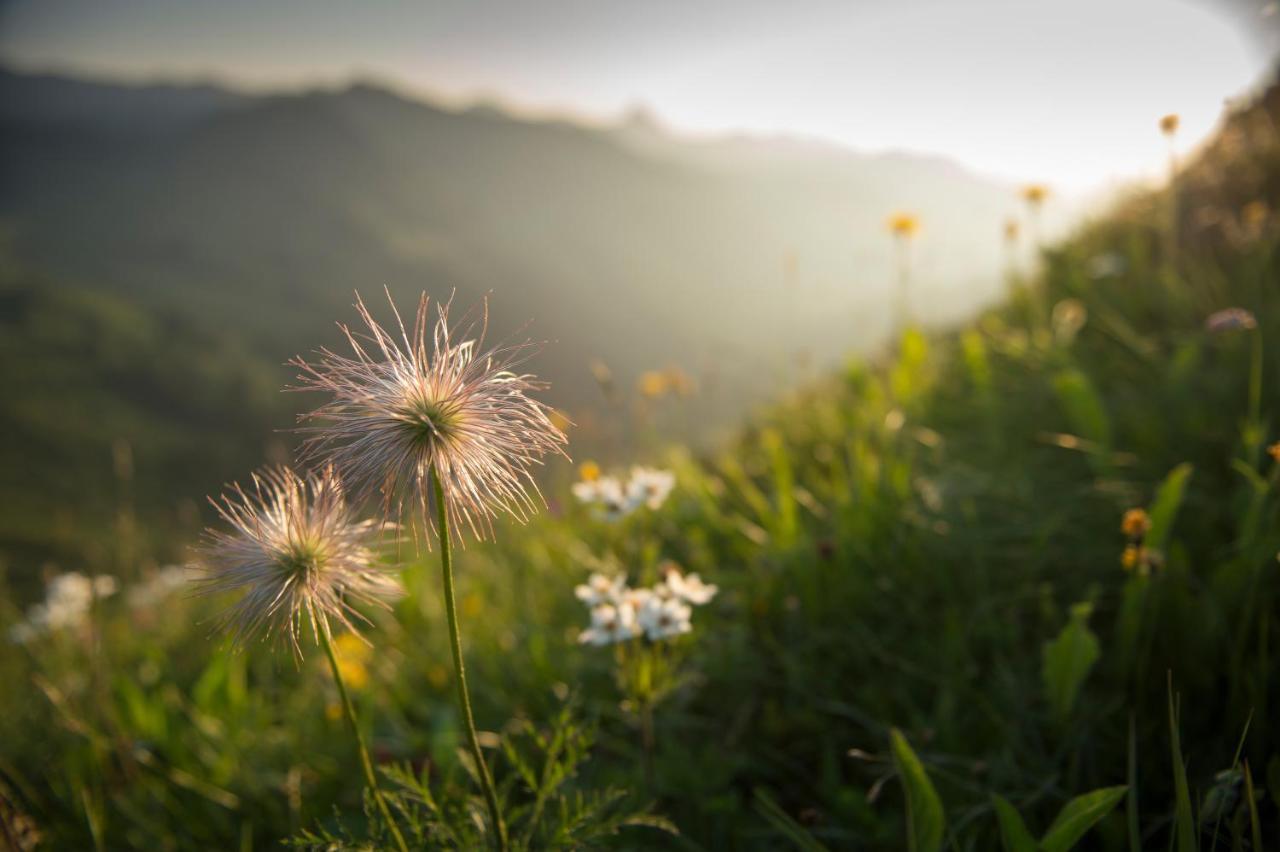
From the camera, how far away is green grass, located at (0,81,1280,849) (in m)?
1.59

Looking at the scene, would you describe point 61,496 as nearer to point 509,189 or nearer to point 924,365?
point 924,365

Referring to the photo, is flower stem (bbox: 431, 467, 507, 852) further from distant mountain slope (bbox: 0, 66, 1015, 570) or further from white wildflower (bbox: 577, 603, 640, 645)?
distant mountain slope (bbox: 0, 66, 1015, 570)

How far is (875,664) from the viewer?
84.2 inches

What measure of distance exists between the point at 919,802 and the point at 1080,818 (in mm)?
255

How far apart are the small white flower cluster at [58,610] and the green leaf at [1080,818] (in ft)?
13.0

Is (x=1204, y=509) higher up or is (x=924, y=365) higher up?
(x=924, y=365)

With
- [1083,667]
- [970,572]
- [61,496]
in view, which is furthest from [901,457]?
[61,496]

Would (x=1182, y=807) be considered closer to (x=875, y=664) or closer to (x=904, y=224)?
(x=875, y=664)

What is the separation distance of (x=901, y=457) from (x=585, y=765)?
185 cm

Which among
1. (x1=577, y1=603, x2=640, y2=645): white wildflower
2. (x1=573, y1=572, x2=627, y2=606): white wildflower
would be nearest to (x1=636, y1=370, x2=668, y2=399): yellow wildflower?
(x1=573, y1=572, x2=627, y2=606): white wildflower

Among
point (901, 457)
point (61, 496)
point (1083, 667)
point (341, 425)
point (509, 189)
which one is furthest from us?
point (509, 189)

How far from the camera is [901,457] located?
3006 mm

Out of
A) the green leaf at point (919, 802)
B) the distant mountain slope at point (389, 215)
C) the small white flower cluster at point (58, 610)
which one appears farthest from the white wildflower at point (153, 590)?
the distant mountain slope at point (389, 215)

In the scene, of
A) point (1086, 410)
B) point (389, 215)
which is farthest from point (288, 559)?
point (389, 215)
